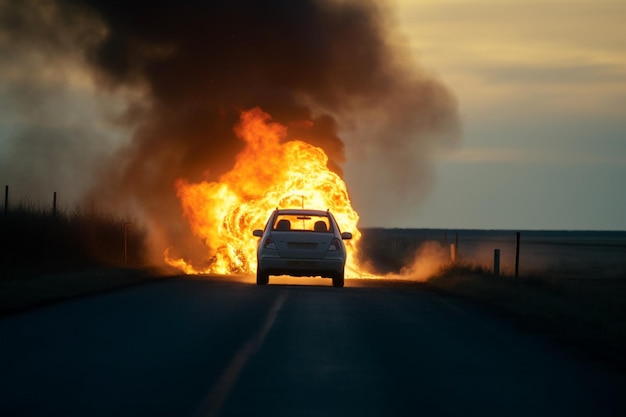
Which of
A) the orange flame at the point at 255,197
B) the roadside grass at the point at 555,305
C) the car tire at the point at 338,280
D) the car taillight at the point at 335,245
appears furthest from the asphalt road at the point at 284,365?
the orange flame at the point at 255,197

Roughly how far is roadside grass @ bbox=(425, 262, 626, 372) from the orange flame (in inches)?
220

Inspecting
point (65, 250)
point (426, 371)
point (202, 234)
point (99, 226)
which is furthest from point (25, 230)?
point (426, 371)

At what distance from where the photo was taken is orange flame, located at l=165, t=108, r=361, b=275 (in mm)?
36438

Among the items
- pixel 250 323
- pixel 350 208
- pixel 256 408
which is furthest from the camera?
pixel 350 208

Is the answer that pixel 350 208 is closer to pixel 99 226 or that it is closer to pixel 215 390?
pixel 99 226

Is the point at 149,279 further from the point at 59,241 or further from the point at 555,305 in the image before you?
the point at 555,305

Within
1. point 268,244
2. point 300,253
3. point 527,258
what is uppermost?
point 268,244

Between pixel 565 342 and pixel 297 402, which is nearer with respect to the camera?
pixel 297 402

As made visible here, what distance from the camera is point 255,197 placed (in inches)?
1458

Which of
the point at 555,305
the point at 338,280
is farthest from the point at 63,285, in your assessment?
the point at 555,305

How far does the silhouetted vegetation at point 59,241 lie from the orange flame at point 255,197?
2.40m

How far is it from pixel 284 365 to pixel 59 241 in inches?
932

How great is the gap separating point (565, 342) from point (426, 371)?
4403mm

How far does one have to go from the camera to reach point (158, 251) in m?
40.8
